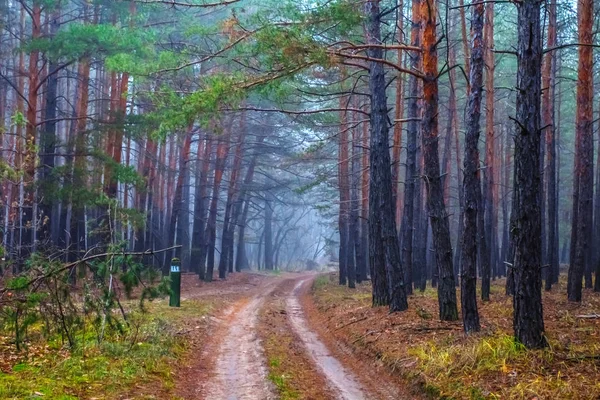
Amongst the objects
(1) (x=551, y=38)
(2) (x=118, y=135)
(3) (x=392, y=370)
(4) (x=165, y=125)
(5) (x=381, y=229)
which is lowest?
(3) (x=392, y=370)

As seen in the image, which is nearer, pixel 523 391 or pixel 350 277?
pixel 523 391

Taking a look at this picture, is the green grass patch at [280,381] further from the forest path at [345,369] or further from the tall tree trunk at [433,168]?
the tall tree trunk at [433,168]

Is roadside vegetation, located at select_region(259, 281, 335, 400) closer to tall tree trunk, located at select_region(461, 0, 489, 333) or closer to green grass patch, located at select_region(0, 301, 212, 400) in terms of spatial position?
green grass patch, located at select_region(0, 301, 212, 400)

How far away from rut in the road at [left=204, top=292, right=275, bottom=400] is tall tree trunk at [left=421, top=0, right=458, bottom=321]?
3.89m

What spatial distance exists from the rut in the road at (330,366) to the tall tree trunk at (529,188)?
93.7 inches

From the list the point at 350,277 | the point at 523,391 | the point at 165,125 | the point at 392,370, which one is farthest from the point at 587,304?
the point at 350,277

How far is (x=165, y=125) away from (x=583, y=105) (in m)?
11.5

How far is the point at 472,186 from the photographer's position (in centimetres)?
1082

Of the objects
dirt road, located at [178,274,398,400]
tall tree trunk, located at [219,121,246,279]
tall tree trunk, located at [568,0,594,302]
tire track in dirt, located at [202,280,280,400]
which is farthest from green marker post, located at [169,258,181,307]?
tall tree trunk, located at [219,121,246,279]

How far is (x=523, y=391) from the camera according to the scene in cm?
664

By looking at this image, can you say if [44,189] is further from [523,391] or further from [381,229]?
[523,391]

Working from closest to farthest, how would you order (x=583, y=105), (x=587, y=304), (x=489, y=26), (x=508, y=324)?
(x=508, y=324) < (x=587, y=304) < (x=583, y=105) < (x=489, y=26)

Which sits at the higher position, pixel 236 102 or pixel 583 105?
pixel 583 105

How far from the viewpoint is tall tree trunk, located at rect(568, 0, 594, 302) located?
1585 cm
